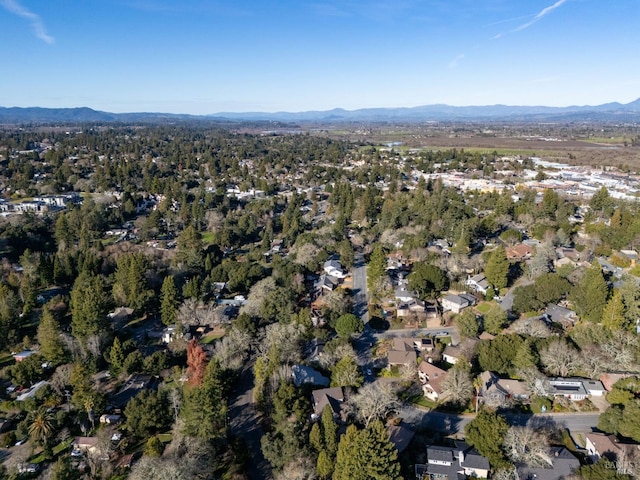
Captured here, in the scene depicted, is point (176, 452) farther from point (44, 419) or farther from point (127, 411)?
point (44, 419)

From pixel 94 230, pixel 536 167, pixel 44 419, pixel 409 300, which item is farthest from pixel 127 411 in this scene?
pixel 536 167

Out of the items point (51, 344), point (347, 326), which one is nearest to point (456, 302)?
point (347, 326)

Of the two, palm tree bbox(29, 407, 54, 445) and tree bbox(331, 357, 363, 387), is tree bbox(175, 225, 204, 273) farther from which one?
tree bbox(331, 357, 363, 387)

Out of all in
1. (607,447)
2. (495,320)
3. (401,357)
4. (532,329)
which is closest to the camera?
(607,447)

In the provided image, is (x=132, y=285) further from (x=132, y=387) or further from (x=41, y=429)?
(x=41, y=429)

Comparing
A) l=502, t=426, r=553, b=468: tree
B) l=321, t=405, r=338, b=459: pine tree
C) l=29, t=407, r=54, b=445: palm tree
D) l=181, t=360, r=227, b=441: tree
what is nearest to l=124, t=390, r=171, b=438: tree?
l=181, t=360, r=227, b=441: tree

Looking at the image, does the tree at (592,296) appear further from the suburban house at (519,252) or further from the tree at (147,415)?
the tree at (147,415)
